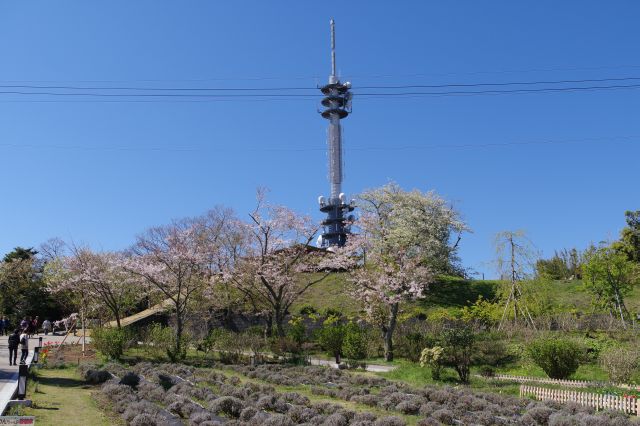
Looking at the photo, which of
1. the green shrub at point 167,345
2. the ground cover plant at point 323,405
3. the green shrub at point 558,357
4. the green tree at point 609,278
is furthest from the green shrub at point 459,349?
the green tree at point 609,278

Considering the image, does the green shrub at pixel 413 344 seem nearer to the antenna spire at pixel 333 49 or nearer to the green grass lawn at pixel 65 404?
the green grass lawn at pixel 65 404

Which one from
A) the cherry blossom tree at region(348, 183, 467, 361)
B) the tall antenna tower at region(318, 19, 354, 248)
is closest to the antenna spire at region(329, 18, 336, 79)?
the tall antenna tower at region(318, 19, 354, 248)

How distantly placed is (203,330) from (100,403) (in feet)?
68.4

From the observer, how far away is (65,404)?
12.6 meters

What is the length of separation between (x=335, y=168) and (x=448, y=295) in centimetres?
3457

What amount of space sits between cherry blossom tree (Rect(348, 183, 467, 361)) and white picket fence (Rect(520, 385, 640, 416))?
10508 millimetres

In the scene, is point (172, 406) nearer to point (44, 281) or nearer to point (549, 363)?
point (549, 363)

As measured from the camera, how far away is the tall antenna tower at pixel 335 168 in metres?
72.8

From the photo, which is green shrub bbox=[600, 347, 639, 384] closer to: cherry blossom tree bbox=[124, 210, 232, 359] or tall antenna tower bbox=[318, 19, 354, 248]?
cherry blossom tree bbox=[124, 210, 232, 359]

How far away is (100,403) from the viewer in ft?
42.5

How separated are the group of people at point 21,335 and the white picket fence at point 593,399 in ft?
43.2

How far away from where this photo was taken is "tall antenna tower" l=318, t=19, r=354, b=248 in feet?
239

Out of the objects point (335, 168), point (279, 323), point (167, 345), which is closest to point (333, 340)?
point (279, 323)

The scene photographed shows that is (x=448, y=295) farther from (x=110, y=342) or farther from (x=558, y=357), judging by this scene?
(x=110, y=342)
